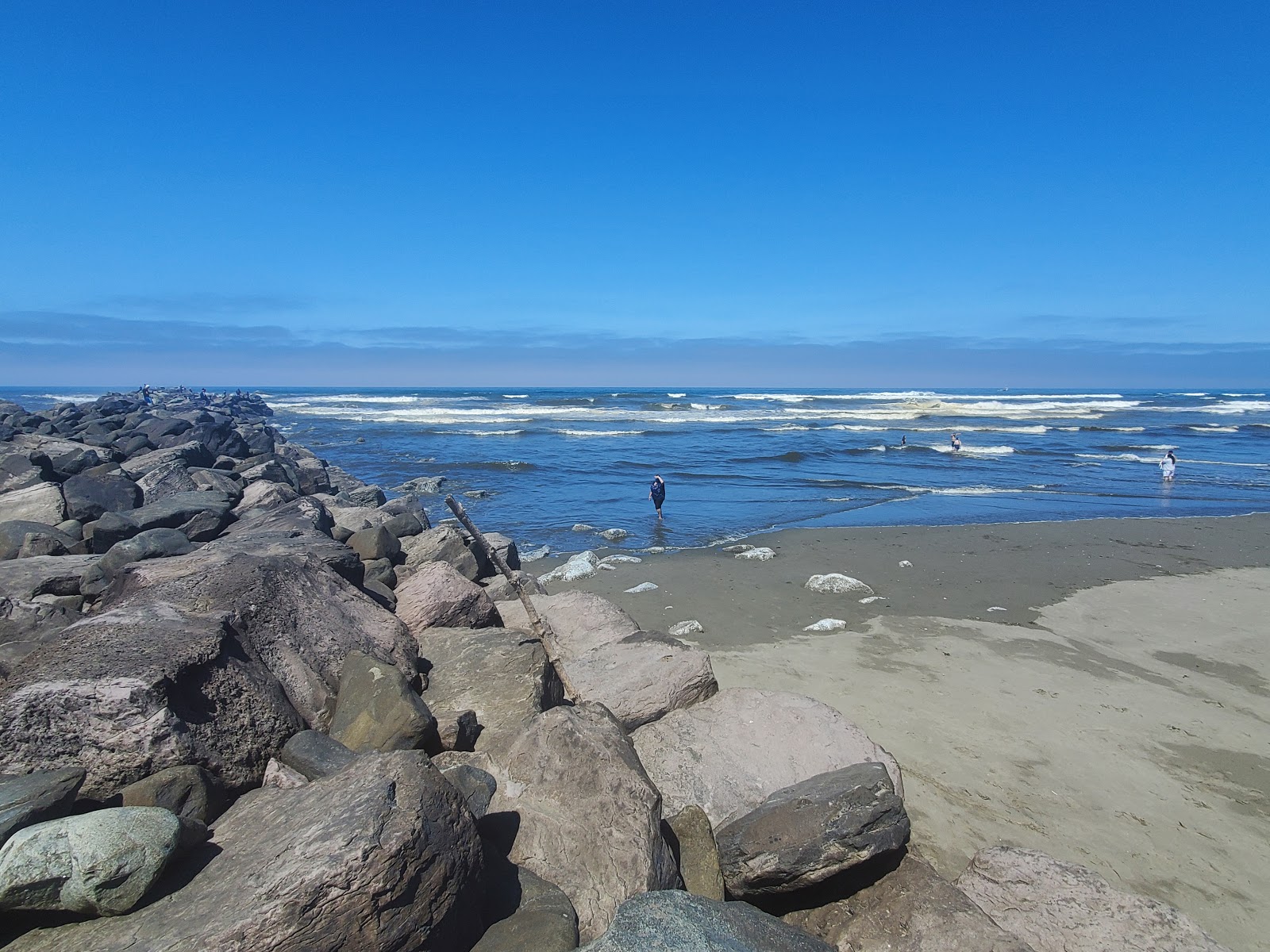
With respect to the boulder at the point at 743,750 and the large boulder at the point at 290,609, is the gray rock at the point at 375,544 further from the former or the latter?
the boulder at the point at 743,750

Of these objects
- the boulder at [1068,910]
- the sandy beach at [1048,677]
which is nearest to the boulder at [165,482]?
the sandy beach at [1048,677]

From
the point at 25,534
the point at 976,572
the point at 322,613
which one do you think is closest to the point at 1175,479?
the point at 976,572

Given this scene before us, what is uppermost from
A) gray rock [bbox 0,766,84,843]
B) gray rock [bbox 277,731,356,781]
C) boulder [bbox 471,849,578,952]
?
gray rock [bbox 0,766,84,843]

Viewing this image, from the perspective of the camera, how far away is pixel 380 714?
383 cm

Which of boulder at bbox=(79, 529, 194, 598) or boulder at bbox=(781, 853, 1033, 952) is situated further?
boulder at bbox=(79, 529, 194, 598)

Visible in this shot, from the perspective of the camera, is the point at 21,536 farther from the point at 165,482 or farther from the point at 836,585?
the point at 836,585

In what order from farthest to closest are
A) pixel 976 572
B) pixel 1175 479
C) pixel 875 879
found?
1. pixel 1175 479
2. pixel 976 572
3. pixel 875 879

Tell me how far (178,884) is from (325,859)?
0.67 meters

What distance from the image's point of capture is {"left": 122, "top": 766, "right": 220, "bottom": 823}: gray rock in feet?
9.77

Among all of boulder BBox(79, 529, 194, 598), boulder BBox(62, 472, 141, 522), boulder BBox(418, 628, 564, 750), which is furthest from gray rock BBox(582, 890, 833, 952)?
boulder BBox(62, 472, 141, 522)

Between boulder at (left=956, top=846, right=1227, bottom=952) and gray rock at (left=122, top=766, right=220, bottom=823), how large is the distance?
3.68m

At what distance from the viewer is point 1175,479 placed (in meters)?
23.0

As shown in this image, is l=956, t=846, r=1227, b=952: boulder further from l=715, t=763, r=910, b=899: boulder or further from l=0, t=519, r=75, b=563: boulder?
l=0, t=519, r=75, b=563: boulder

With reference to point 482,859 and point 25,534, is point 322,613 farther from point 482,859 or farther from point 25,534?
point 25,534
